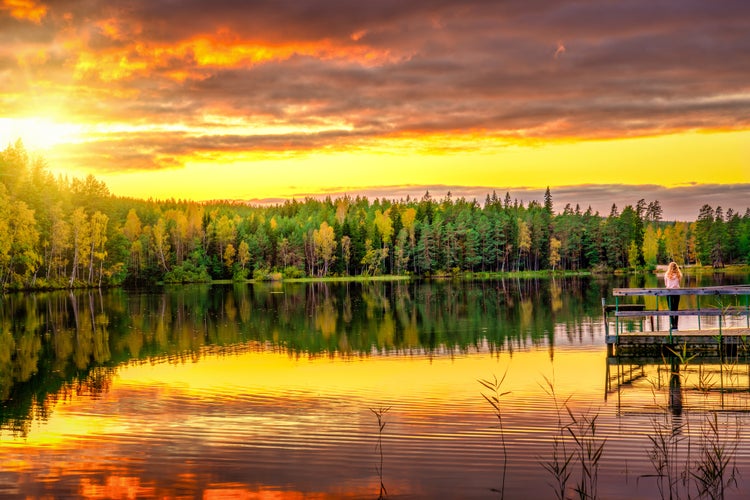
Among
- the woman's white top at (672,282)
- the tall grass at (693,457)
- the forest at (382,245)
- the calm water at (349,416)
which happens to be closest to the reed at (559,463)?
the calm water at (349,416)

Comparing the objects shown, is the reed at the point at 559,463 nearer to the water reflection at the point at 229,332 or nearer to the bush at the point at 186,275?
the water reflection at the point at 229,332

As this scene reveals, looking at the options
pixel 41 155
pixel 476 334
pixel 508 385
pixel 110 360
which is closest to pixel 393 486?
pixel 508 385

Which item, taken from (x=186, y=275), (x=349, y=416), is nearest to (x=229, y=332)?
(x=349, y=416)

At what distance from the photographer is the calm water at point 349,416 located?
13.2m

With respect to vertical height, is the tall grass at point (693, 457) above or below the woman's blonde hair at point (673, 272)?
below

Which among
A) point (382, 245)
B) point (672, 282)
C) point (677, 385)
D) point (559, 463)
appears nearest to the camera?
point (559, 463)

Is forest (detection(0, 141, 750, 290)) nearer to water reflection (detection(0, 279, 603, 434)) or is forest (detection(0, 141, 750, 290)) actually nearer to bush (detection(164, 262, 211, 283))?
bush (detection(164, 262, 211, 283))

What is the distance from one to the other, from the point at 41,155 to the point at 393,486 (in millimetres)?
121850

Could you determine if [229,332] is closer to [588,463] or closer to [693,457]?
[588,463]

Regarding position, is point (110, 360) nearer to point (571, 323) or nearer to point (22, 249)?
point (571, 323)

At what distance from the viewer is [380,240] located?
169m

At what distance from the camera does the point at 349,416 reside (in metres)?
18.6

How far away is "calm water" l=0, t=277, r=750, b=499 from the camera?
43.3ft

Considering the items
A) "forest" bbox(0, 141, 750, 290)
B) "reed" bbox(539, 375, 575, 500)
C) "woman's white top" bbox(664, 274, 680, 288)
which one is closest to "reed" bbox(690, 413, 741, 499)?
"reed" bbox(539, 375, 575, 500)
